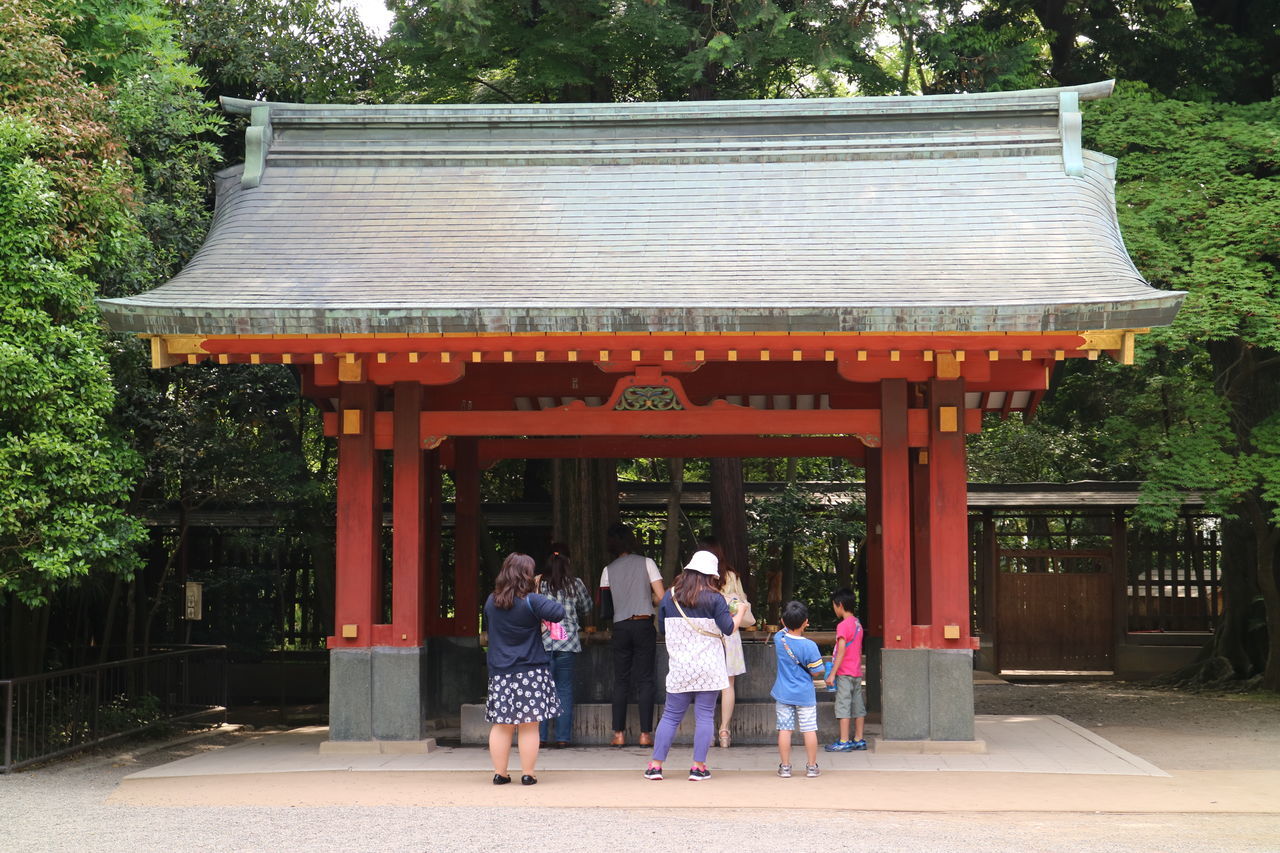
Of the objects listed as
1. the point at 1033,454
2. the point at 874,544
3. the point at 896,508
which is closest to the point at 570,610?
the point at 896,508

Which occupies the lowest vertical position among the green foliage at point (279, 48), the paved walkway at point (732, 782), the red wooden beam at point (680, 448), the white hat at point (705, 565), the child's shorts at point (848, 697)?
the paved walkway at point (732, 782)

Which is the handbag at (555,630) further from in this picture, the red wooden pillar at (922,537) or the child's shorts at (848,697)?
the red wooden pillar at (922,537)

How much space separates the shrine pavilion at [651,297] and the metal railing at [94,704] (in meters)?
2.33

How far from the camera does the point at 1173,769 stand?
359 inches

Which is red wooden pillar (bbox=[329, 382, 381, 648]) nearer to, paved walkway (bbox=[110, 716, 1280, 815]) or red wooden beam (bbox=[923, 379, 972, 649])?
paved walkway (bbox=[110, 716, 1280, 815])

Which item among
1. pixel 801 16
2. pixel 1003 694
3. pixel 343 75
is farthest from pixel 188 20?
pixel 1003 694

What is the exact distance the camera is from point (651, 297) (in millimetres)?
8883

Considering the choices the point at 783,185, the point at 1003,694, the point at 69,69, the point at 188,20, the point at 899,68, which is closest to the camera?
the point at 69,69

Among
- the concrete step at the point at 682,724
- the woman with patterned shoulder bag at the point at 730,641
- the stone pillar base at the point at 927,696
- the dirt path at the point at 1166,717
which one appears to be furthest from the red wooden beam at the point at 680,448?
the dirt path at the point at 1166,717

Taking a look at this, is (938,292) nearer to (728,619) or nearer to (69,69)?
(728,619)

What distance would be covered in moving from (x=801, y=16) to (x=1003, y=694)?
8.65 meters

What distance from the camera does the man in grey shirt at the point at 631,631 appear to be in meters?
9.45

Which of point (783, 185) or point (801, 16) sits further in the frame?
point (801, 16)

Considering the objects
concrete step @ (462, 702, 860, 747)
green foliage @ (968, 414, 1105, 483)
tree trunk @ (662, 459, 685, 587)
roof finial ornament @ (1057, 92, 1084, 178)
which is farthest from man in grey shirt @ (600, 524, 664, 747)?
green foliage @ (968, 414, 1105, 483)
